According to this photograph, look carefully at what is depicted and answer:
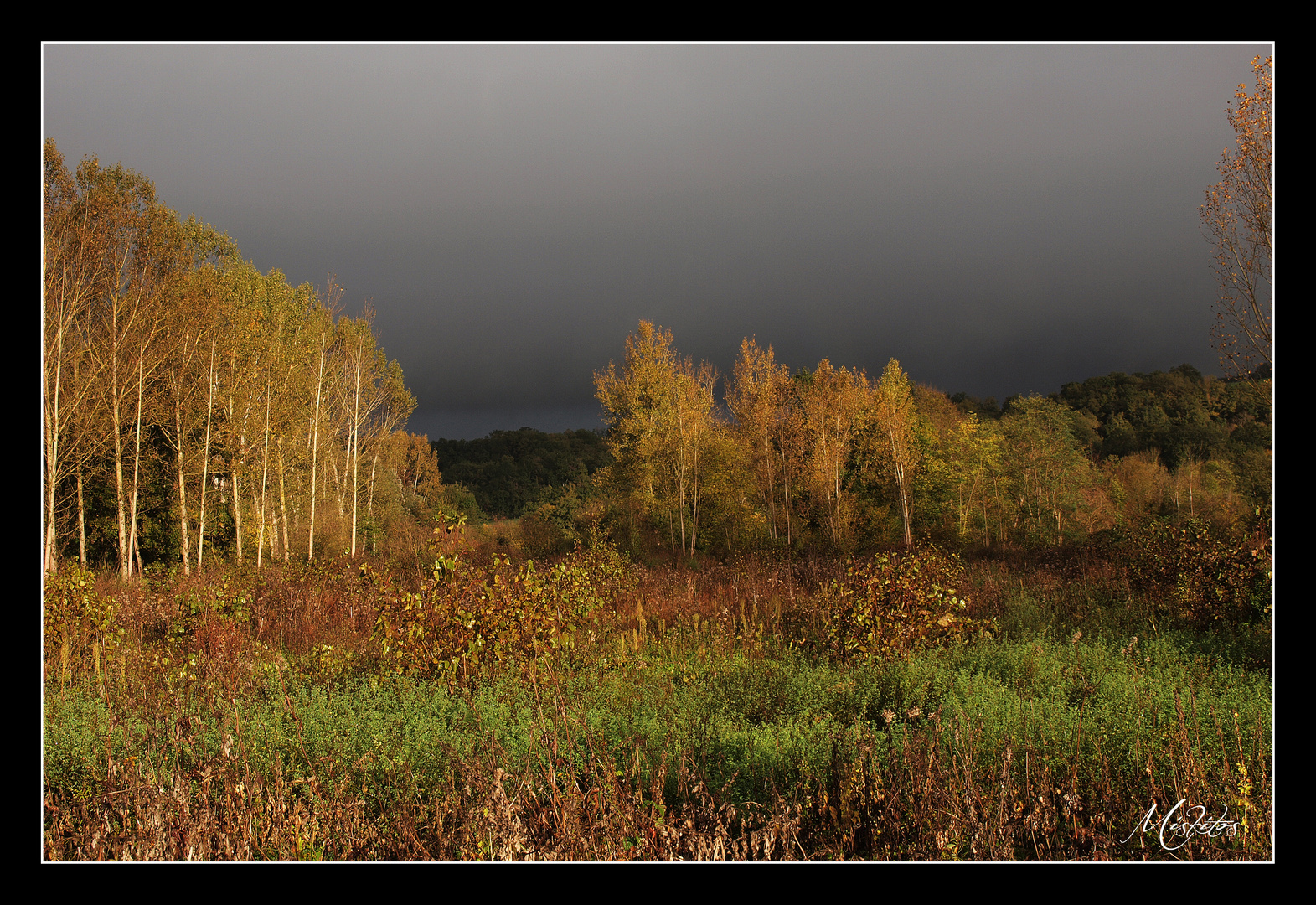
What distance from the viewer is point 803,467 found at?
26.5m

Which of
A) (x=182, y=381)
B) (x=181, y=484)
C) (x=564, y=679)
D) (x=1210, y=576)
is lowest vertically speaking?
(x=564, y=679)

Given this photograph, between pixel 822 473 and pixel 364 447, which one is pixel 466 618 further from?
pixel 364 447

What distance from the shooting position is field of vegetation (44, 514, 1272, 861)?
2.74 meters

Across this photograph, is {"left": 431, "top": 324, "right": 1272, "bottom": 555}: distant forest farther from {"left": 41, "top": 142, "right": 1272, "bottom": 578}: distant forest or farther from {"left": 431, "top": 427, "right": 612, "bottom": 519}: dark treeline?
{"left": 431, "top": 427, "right": 612, "bottom": 519}: dark treeline

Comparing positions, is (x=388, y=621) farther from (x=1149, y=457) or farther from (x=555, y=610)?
(x=1149, y=457)

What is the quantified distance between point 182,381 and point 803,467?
21880 millimetres

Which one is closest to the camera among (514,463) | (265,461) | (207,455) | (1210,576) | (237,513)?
(1210,576)

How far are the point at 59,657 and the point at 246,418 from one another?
15080mm

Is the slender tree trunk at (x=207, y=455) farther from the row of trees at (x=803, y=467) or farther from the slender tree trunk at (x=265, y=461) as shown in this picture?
the row of trees at (x=803, y=467)

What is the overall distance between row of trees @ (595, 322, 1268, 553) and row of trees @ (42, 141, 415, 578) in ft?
37.2

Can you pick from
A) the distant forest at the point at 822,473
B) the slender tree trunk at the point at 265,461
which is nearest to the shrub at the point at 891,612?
the distant forest at the point at 822,473

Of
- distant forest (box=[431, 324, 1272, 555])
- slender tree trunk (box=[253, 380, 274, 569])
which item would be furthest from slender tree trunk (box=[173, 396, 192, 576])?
distant forest (box=[431, 324, 1272, 555])

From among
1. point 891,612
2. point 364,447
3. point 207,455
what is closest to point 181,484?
point 207,455

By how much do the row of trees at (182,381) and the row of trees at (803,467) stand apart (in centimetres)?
1134
